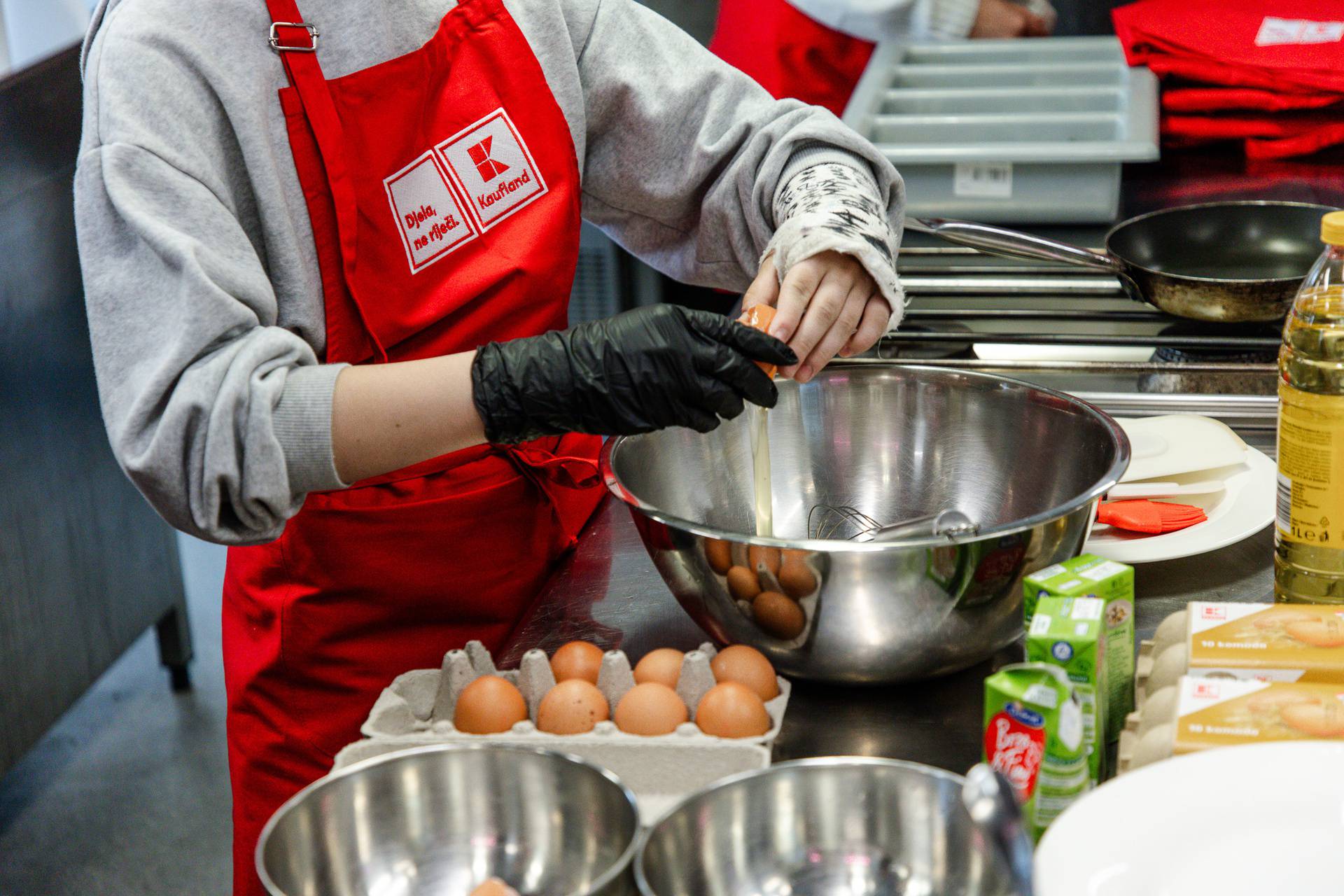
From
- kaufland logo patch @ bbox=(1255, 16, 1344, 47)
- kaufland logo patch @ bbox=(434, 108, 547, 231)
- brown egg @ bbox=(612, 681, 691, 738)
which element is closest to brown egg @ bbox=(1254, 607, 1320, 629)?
brown egg @ bbox=(612, 681, 691, 738)

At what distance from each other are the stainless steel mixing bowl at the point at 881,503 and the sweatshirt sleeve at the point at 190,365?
28cm

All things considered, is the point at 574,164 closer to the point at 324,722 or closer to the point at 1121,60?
the point at 324,722

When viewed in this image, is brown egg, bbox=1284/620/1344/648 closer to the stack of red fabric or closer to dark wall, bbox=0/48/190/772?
the stack of red fabric

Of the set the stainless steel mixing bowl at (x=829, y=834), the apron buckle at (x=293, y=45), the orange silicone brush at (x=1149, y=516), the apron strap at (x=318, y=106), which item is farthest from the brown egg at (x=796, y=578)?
the apron buckle at (x=293, y=45)

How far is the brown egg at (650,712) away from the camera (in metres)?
0.97

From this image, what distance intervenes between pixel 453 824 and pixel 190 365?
46cm

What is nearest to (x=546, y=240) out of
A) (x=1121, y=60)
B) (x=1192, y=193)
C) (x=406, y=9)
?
(x=406, y=9)

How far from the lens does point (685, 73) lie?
59.4 inches

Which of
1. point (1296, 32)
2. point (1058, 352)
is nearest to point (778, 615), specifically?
point (1058, 352)

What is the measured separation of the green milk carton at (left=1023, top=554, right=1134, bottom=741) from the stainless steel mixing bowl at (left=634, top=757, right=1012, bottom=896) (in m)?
0.19

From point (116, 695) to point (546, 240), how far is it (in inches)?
92.7

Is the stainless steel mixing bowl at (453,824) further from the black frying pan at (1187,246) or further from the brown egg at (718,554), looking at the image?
the black frying pan at (1187,246)

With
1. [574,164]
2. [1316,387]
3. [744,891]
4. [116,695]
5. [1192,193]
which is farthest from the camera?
[116,695]

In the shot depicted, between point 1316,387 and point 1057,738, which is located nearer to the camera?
point 1057,738
